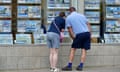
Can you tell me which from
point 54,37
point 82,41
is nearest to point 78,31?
point 82,41

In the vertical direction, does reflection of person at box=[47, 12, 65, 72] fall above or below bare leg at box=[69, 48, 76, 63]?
above

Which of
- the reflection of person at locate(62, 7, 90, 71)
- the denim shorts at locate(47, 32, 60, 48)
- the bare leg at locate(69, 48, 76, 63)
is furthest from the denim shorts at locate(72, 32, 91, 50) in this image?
the denim shorts at locate(47, 32, 60, 48)

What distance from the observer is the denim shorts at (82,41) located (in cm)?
1094

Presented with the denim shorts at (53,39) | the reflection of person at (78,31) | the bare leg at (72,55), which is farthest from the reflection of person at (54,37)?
the bare leg at (72,55)

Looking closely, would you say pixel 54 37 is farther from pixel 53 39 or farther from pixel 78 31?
pixel 78 31

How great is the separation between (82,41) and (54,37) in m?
0.85

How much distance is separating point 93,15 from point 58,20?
182cm

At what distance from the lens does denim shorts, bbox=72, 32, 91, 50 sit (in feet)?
35.9

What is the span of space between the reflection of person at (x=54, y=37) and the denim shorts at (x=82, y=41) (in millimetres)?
500

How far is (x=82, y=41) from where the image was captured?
36.1 ft

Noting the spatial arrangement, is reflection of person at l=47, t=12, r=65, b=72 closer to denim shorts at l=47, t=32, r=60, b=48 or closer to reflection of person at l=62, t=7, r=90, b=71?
denim shorts at l=47, t=32, r=60, b=48

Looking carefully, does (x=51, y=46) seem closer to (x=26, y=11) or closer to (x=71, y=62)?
(x=71, y=62)

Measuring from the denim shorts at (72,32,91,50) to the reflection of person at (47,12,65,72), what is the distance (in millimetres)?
500

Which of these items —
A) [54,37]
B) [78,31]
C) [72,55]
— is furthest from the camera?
[72,55]
